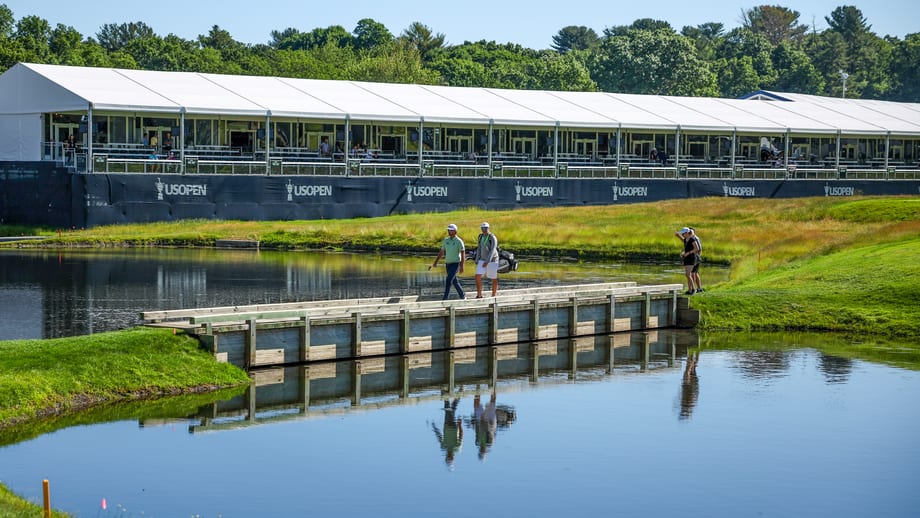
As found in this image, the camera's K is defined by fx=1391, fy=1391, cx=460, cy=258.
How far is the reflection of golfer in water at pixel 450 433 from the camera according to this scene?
20719 millimetres

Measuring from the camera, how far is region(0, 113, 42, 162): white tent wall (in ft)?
219

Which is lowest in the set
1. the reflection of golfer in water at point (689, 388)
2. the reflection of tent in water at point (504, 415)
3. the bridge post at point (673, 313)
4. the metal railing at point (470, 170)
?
the reflection of tent in water at point (504, 415)

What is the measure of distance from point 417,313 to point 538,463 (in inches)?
341

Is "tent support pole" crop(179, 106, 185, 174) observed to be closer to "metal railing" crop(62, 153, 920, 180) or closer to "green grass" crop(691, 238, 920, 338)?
"metal railing" crop(62, 153, 920, 180)

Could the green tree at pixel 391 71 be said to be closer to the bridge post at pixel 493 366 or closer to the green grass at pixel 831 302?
the green grass at pixel 831 302

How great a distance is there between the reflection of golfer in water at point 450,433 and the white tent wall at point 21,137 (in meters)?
47.3

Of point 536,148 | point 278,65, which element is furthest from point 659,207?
point 278,65

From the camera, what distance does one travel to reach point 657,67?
5851 inches

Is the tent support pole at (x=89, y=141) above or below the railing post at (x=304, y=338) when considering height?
above

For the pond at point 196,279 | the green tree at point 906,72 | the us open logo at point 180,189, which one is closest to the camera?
the pond at point 196,279

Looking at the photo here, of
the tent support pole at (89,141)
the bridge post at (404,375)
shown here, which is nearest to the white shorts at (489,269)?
the bridge post at (404,375)

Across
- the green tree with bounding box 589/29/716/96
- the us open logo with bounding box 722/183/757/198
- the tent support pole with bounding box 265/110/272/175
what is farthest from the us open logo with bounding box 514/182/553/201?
the green tree with bounding box 589/29/716/96

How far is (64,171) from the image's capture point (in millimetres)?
60812

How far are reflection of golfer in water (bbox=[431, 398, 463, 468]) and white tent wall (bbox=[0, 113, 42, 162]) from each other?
47.3 m
